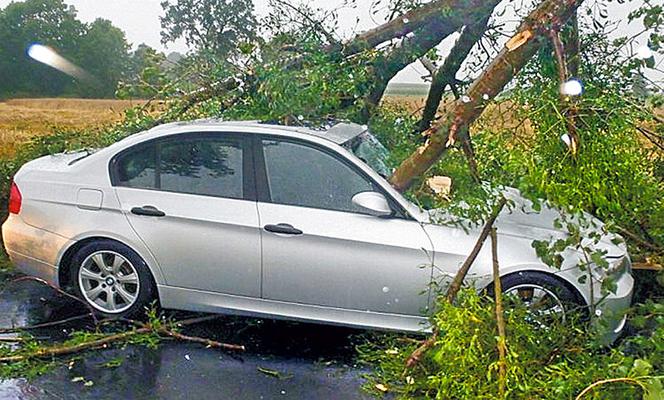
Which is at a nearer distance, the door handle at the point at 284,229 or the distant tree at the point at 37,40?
the door handle at the point at 284,229

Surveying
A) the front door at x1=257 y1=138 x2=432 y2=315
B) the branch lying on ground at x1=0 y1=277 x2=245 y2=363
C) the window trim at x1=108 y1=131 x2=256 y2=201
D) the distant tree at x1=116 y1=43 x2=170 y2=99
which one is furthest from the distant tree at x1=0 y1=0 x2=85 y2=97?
the front door at x1=257 y1=138 x2=432 y2=315

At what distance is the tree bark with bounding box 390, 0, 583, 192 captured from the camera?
3518 mm

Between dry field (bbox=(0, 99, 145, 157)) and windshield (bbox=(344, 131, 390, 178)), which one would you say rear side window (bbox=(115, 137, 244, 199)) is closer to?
windshield (bbox=(344, 131, 390, 178))

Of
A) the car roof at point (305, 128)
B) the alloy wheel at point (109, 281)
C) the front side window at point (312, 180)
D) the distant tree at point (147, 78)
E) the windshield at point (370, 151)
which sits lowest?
the alloy wheel at point (109, 281)

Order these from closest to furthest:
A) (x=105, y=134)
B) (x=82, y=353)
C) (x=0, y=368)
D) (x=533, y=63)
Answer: (x=0, y=368)
(x=82, y=353)
(x=533, y=63)
(x=105, y=134)

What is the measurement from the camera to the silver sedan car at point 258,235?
353 cm

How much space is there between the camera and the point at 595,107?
2.92 m

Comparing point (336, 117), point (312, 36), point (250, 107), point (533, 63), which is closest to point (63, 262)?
point (250, 107)

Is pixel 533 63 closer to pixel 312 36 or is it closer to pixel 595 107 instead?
pixel 595 107

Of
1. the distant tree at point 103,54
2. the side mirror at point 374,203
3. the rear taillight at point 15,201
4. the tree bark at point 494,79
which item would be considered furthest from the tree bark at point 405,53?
the rear taillight at point 15,201

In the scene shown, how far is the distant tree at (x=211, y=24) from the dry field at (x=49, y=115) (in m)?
0.87

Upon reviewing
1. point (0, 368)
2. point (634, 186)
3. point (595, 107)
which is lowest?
point (0, 368)

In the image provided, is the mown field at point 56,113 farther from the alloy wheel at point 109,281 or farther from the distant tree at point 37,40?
the alloy wheel at point 109,281

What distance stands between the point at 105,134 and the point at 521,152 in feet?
11.2
